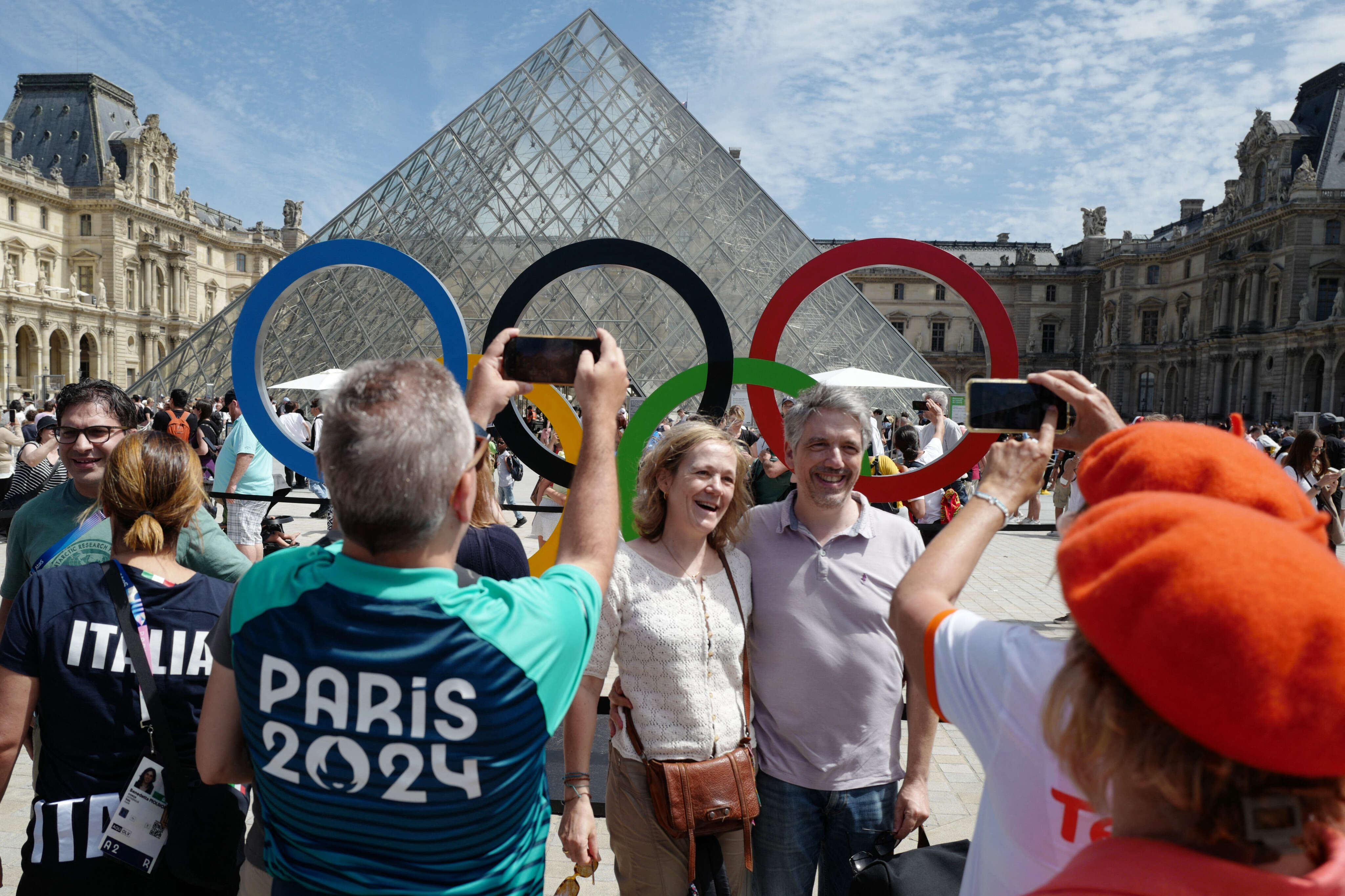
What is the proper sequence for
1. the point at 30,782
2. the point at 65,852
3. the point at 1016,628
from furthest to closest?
1. the point at 30,782
2. the point at 65,852
3. the point at 1016,628

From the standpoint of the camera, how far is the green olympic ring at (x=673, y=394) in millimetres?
2656

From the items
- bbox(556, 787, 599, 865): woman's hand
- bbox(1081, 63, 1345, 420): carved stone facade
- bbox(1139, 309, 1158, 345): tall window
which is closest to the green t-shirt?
bbox(556, 787, 599, 865): woman's hand

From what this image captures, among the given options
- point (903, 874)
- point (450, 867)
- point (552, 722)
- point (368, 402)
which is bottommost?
point (903, 874)

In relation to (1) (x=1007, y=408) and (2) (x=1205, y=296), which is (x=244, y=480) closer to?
(1) (x=1007, y=408)

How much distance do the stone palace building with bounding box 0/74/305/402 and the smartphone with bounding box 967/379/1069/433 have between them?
138 feet

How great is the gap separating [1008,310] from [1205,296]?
10.6 metres

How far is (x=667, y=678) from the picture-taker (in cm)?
159

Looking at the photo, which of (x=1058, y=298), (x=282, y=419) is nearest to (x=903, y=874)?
(x=282, y=419)

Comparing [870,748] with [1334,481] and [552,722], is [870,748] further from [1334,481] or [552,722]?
[1334,481]

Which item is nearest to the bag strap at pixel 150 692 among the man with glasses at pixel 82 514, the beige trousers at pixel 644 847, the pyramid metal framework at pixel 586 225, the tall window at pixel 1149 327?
the man with glasses at pixel 82 514

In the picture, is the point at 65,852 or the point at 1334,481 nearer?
the point at 65,852

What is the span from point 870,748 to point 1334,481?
5.25 meters

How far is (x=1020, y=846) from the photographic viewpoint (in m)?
0.95

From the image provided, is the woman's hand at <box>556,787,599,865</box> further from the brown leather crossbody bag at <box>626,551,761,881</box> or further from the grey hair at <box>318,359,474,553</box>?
the grey hair at <box>318,359,474,553</box>
